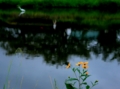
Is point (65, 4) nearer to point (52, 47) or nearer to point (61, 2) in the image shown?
point (61, 2)

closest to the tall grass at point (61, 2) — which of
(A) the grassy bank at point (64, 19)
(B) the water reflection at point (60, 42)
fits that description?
(A) the grassy bank at point (64, 19)

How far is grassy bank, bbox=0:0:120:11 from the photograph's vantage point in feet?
77.1

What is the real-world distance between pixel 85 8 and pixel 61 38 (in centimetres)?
1182

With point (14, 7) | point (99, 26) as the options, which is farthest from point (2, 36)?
point (14, 7)

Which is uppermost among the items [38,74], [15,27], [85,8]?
[38,74]

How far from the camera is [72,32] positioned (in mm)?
14094

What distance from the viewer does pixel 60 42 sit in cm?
1178

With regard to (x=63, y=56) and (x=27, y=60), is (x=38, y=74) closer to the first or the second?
(x=27, y=60)

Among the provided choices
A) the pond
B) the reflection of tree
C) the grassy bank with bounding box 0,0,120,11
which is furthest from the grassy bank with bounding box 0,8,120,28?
the grassy bank with bounding box 0,0,120,11

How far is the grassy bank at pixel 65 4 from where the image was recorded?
23500 mm

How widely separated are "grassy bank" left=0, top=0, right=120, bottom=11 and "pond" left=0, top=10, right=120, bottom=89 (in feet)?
11.9

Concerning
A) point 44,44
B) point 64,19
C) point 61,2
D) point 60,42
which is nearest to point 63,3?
point 61,2

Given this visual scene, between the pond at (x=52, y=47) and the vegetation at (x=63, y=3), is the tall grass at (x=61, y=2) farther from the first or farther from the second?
the pond at (x=52, y=47)

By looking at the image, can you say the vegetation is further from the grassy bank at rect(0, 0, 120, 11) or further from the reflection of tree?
the reflection of tree
